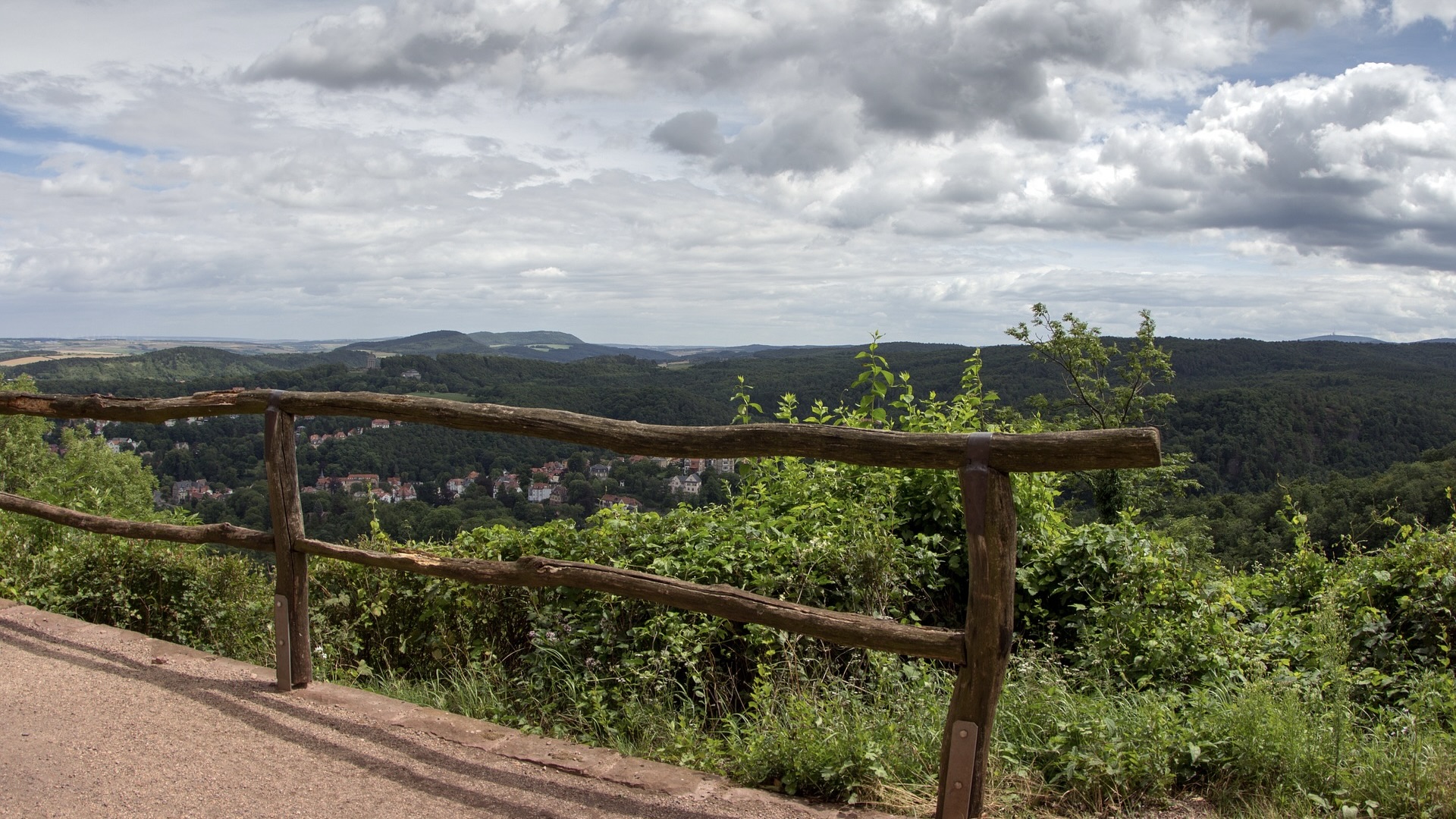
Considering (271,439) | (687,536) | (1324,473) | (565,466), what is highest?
(271,439)

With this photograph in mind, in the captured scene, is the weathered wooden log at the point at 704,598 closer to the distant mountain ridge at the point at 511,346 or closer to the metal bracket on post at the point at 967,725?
the metal bracket on post at the point at 967,725

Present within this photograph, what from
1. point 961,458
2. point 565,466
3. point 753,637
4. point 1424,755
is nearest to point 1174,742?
point 1424,755

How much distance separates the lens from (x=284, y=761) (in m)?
3.32

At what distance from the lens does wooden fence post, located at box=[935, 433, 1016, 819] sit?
267 centimetres

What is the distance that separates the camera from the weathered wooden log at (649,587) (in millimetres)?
2883

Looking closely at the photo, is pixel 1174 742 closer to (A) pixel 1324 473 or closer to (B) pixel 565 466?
(B) pixel 565 466

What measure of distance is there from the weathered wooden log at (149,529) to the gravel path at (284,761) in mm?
637

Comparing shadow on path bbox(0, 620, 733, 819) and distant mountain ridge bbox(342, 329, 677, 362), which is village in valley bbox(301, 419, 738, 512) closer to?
shadow on path bbox(0, 620, 733, 819)

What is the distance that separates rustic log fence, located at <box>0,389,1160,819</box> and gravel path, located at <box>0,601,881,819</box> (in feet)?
1.43

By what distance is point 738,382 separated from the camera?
21.7 feet

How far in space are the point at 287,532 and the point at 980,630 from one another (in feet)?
10.3

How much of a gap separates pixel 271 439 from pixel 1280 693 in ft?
15.0

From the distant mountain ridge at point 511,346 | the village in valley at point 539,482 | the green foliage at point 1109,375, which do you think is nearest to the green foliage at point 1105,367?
the green foliage at point 1109,375

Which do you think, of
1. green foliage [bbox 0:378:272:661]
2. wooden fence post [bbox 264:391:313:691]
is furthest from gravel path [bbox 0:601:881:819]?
green foliage [bbox 0:378:272:661]
